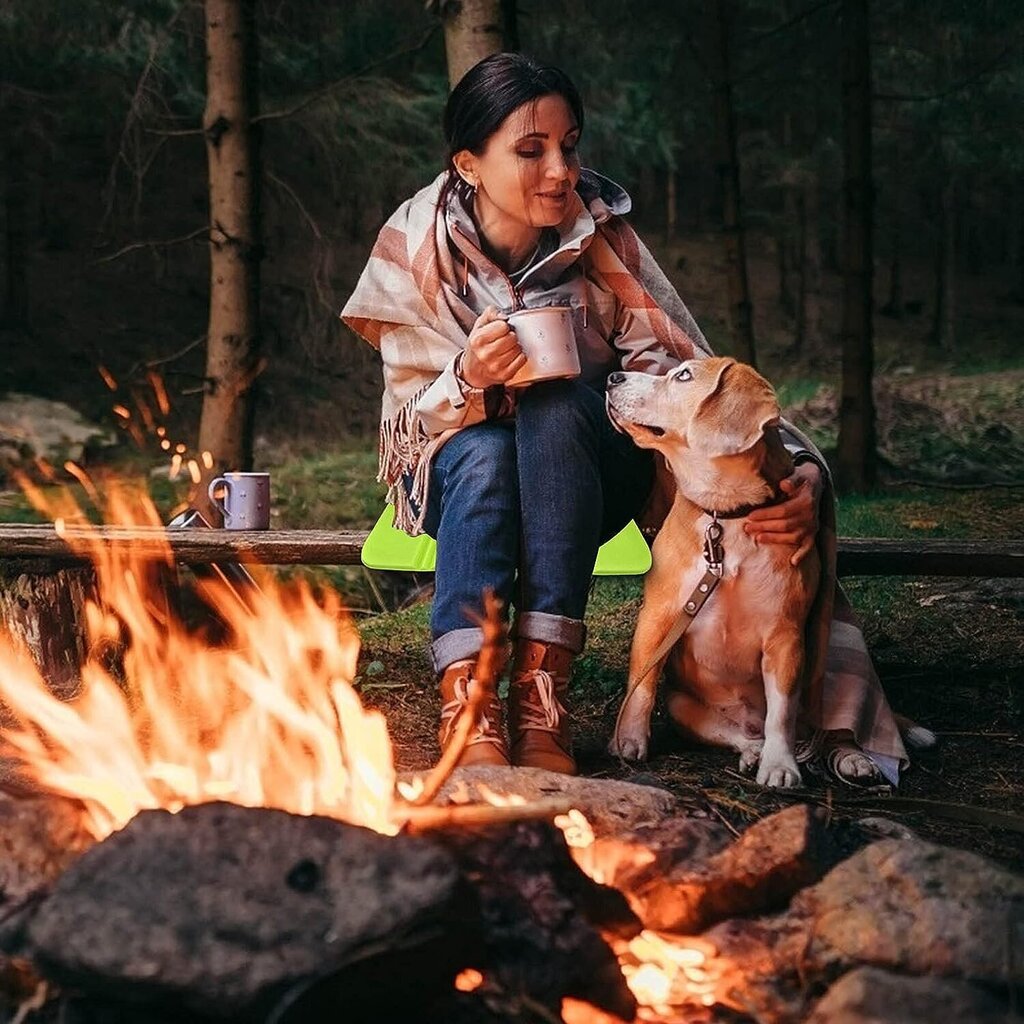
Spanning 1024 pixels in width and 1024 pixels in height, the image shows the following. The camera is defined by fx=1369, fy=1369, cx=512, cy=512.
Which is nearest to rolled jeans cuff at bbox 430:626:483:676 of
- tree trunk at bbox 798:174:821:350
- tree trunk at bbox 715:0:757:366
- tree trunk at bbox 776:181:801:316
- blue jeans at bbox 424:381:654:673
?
blue jeans at bbox 424:381:654:673

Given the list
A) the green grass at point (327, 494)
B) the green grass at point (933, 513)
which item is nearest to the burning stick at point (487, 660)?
the green grass at point (933, 513)

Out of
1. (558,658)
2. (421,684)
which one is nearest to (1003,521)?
(421,684)

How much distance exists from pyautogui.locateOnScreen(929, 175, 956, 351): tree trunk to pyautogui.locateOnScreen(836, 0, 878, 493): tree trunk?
1469 centimetres

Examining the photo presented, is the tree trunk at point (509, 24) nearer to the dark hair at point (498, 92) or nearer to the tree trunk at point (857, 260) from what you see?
the dark hair at point (498, 92)

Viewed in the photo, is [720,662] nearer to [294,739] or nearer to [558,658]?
[558,658]

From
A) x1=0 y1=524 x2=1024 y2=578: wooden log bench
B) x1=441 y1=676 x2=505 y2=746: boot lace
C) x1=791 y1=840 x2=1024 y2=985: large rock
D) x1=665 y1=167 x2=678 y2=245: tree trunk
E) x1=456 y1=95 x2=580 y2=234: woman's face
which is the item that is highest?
x1=665 y1=167 x2=678 y2=245: tree trunk

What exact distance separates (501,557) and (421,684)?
1.60 metres

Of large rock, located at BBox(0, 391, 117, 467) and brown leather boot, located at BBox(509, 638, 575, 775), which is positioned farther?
large rock, located at BBox(0, 391, 117, 467)

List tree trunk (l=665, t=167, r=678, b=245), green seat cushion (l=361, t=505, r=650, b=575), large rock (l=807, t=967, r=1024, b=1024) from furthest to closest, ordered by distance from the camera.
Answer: tree trunk (l=665, t=167, r=678, b=245) < green seat cushion (l=361, t=505, r=650, b=575) < large rock (l=807, t=967, r=1024, b=1024)

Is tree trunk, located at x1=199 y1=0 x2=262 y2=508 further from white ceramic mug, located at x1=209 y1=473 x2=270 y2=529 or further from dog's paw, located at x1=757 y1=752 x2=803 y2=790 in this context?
dog's paw, located at x1=757 y1=752 x2=803 y2=790

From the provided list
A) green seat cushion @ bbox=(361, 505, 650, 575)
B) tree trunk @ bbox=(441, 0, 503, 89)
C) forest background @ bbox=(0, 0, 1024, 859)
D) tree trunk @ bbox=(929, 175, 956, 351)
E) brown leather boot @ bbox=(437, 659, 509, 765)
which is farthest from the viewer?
tree trunk @ bbox=(929, 175, 956, 351)

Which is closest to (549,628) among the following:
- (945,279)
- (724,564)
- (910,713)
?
(724,564)

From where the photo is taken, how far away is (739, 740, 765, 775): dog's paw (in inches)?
151

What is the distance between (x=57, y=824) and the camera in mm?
2471
